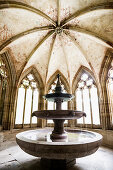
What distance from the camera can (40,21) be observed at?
595cm

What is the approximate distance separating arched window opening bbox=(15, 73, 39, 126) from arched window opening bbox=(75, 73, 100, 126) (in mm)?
3048


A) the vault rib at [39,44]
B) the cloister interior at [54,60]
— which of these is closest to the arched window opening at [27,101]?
the cloister interior at [54,60]

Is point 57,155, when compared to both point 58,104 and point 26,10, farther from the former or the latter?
point 26,10

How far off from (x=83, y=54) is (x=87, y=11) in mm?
2469

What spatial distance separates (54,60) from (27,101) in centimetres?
352

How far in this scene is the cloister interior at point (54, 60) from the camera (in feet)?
17.2

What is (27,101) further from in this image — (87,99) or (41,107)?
(87,99)

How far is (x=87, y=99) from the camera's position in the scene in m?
7.39

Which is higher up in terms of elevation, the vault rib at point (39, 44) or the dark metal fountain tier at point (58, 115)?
the vault rib at point (39, 44)

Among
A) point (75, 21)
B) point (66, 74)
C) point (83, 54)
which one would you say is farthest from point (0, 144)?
point (75, 21)

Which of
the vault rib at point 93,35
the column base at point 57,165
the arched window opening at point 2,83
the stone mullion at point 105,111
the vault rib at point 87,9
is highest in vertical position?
the vault rib at point 87,9

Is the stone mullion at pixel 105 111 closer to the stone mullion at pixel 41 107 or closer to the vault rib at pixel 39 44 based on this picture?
the stone mullion at pixel 41 107

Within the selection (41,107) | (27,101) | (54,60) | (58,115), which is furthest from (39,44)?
(58,115)

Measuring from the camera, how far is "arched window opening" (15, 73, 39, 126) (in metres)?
6.90
